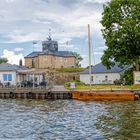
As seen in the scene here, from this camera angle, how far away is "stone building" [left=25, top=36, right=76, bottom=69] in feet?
423

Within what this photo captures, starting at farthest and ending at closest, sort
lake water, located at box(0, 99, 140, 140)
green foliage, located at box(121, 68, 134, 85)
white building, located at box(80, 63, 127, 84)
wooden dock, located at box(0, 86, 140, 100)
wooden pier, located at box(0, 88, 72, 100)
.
Answer: white building, located at box(80, 63, 127, 84), green foliage, located at box(121, 68, 134, 85), wooden pier, located at box(0, 88, 72, 100), wooden dock, located at box(0, 86, 140, 100), lake water, located at box(0, 99, 140, 140)

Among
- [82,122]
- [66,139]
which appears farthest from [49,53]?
[66,139]

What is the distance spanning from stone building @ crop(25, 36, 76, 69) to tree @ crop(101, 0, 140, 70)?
47.5 meters

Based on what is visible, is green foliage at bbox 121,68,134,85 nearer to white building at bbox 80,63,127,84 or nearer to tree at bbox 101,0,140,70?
tree at bbox 101,0,140,70

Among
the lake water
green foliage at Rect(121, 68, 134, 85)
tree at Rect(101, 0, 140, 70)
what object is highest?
tree at Rect(101, 0, 140, 70)

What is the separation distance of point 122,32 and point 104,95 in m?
17.1

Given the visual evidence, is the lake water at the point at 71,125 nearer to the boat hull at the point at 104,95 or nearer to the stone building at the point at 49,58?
the boat hull at the point at 104,95

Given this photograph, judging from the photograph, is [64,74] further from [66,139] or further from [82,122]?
[66,139]

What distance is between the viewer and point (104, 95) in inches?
2675

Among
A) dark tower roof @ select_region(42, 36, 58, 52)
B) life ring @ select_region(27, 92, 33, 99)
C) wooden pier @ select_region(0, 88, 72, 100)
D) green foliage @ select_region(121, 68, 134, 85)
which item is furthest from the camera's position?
dark tower roof @ select_region(42, 36, 58, 52)

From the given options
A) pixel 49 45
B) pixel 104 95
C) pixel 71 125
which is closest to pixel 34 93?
pixel 104 95

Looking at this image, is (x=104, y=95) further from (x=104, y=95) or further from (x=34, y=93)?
(x=34, y=93)

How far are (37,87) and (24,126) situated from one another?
136 ft

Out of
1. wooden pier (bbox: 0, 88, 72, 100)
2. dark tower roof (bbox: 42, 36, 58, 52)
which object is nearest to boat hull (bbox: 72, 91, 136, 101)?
wooden pier (bbox: 0, 88, 72, 100)
